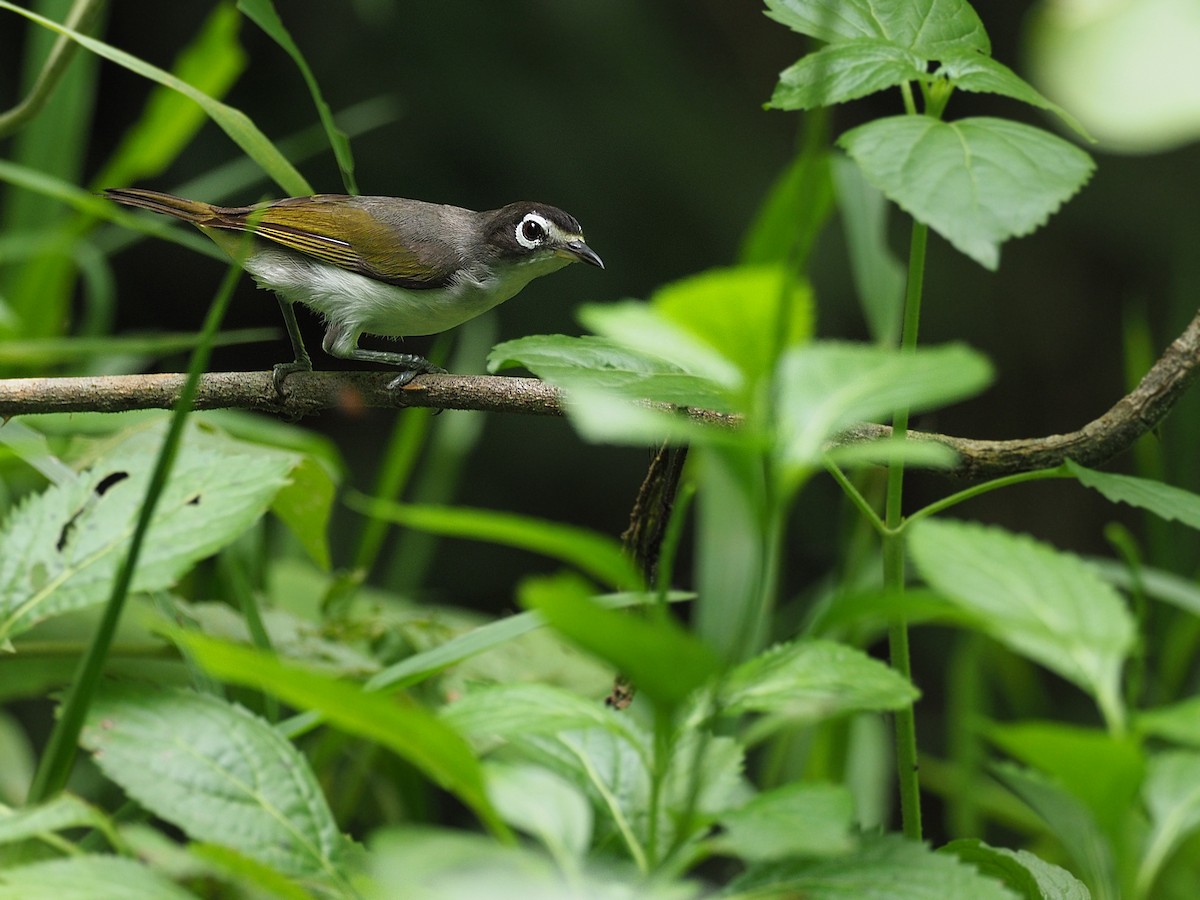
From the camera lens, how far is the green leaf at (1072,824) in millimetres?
830

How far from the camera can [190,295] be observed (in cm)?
525

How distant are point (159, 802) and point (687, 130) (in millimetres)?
4953

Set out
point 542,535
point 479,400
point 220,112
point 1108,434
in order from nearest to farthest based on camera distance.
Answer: point 542,535, point 1108,434, point 220,112, point 479,400

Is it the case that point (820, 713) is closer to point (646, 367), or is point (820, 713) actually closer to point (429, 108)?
point (646, 367)

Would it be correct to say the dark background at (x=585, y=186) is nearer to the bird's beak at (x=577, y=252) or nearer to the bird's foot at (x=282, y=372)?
the bird's beak at (x=577, y=252)

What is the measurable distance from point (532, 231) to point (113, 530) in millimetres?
1906

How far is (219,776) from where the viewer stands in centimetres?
90

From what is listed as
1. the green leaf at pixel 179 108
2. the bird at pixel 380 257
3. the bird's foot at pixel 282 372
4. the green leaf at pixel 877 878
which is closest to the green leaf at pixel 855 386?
the green leaf at pixel 877 878

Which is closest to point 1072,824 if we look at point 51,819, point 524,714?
point 524,714

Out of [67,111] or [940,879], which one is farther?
[67,111]

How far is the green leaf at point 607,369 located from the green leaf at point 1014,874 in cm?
46

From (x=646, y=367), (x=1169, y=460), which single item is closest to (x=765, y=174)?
(x=1169, y=460)

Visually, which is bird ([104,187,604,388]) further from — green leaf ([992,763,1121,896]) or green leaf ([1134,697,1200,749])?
green leaf ([1134,697,1200,749])

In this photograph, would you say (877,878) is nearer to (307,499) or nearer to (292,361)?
(307,499)
